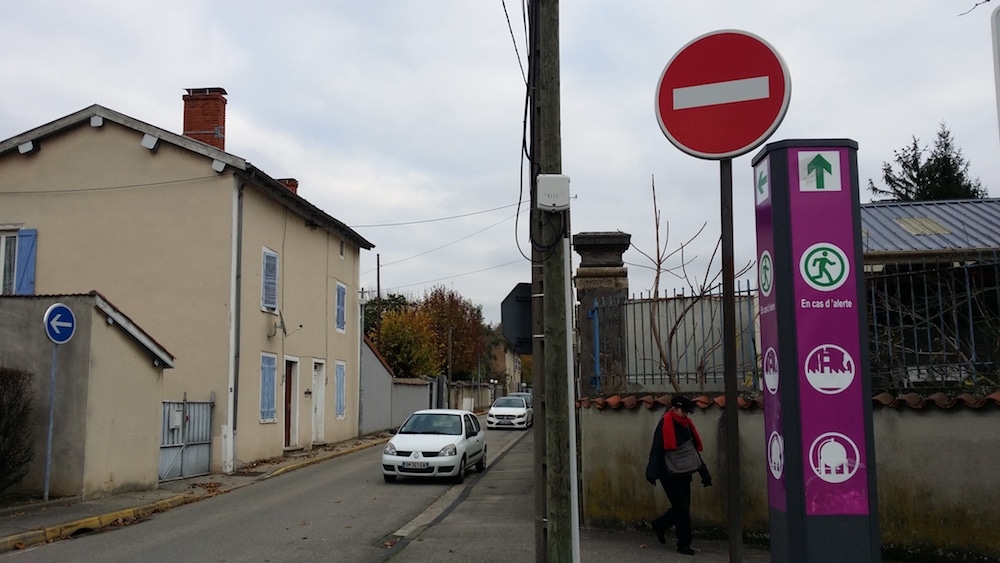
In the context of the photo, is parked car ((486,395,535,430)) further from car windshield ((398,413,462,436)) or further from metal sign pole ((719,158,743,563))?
metal sign pole ((719,158,743,563))

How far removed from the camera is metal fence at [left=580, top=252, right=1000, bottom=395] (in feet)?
25.1

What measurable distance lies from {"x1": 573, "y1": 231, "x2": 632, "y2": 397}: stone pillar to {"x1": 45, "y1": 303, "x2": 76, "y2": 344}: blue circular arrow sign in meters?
7.92

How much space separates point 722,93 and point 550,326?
235 centimetres

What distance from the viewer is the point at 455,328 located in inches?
2496

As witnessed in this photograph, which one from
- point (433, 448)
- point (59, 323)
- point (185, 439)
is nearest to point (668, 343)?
point (433, 448)

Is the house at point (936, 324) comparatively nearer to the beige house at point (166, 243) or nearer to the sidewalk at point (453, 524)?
the sidewalk at point (453, 524)

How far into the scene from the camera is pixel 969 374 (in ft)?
25.4

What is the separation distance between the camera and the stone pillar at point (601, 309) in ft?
35.2

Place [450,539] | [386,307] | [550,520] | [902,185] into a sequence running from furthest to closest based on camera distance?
[386,307] < [902,185] < [450,539] < [550,520]

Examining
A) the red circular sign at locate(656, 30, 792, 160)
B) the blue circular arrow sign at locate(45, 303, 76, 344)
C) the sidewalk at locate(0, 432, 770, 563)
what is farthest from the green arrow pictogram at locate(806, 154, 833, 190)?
the blue circular arrow sign at locate(45, 303, 76, 344)

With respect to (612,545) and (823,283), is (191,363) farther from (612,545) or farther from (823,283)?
(823,283)

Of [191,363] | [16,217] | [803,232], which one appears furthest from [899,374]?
[16,217]

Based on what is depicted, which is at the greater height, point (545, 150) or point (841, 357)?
point (545, 150)

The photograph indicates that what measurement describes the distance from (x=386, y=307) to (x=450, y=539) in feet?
177
